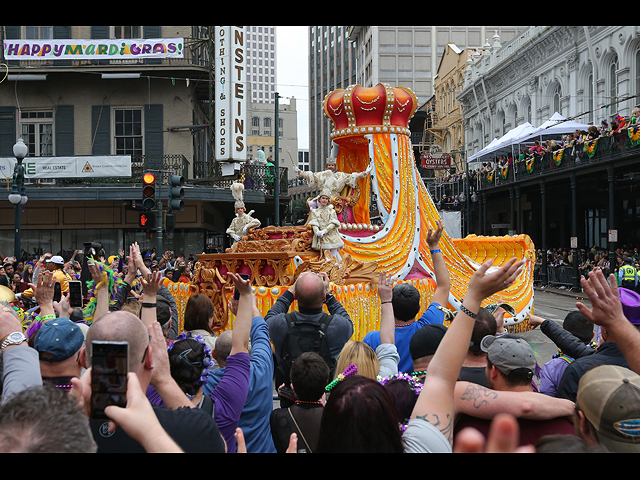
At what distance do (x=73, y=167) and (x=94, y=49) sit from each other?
4.35 metres

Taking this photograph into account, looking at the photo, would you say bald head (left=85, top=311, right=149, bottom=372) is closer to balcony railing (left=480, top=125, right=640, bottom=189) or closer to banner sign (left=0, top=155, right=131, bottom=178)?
banner sign (left=0, top=155, right=131, bottom=178)

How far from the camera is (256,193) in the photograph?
2347cm

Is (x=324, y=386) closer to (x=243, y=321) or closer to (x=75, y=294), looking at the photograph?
(x=243, y=321)

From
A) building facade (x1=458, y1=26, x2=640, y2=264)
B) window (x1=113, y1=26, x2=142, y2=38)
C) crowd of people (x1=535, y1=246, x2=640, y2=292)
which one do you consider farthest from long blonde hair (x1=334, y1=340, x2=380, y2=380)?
window (x1=113, y1=26, x2=142, y2=38)

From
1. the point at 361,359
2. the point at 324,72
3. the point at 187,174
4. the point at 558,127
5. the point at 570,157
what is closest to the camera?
the point at 361,359

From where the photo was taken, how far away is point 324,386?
3293mm

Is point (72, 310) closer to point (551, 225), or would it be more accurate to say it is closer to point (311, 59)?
point (551, 225)

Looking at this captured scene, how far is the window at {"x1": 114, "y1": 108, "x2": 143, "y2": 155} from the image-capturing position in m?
23.3

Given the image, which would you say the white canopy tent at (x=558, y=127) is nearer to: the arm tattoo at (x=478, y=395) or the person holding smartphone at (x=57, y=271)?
the person holding smartphone at (x=57, y=271)

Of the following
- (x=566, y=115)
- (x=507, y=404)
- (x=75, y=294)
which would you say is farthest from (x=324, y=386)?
(x=566, y=115)

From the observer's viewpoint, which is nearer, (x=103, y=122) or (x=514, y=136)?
(x=103, y=122)

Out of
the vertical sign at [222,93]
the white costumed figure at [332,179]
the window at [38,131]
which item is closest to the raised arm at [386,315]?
the white costumed figure at [332,179]

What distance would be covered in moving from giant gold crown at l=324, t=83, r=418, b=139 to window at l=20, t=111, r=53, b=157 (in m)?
15.0

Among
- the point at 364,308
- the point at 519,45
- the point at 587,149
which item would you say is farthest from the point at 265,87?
the point at 364,308
